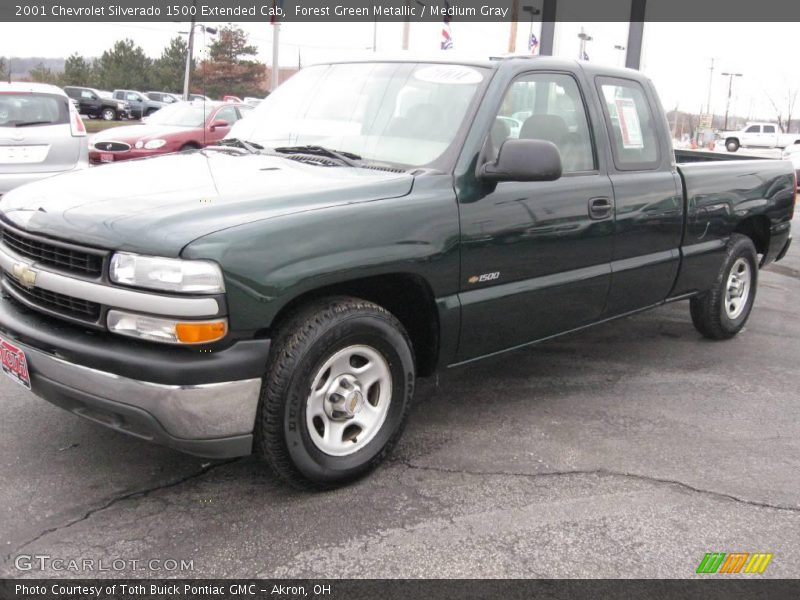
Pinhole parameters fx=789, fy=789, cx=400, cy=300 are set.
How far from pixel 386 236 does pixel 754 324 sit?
14.5 feet

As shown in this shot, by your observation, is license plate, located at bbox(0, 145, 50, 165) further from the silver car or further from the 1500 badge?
the 1500 badge

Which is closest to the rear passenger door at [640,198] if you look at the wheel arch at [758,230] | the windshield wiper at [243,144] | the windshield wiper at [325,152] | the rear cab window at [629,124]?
the rear cab window at [629,124]

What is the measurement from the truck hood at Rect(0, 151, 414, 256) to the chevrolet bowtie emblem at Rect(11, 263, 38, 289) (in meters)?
0.15

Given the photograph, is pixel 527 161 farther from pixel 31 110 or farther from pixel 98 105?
pixel 98 105

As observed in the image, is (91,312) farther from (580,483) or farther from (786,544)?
(786,544)

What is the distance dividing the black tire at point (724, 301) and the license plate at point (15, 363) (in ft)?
14.1

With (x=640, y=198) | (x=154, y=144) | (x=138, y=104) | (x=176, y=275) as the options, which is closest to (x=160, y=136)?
(x=154, y=144)

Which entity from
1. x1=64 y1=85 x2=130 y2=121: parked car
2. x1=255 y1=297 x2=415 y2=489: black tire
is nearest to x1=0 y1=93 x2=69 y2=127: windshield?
x1=255 y1=297 x2=415 y2=489: black tire

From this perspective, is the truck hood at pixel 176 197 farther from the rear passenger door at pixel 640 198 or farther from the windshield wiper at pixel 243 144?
the rear passenger door at pixel 640 198

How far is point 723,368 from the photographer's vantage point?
17.1 ft

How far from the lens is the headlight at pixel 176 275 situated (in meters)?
2.68

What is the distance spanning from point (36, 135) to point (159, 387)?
7.20 metres

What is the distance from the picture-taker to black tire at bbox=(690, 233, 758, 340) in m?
5.47

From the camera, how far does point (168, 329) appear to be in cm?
272
